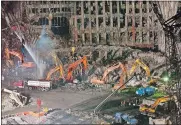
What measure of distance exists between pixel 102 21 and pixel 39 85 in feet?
9.32

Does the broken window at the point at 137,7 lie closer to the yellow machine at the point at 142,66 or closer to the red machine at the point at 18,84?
the yellow machine at the point at 142,66

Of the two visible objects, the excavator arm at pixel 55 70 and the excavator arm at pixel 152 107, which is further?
the excavator arm at pixel 55 70

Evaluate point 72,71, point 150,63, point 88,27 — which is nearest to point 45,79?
point 72,71

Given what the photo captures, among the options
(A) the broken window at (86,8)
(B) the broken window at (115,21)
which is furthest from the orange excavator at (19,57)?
(B) the broken window at (115,21)

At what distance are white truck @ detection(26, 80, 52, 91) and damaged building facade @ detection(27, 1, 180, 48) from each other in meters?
1.63

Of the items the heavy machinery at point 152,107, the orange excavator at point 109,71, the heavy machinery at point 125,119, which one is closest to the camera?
the heavy machinery at point 125,119

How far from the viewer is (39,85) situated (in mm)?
12414

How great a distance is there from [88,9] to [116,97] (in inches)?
118

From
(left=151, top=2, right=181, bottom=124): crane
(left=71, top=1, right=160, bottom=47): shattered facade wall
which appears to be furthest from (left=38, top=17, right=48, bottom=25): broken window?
(left=151, top=2, right=181, bottom=124): crane

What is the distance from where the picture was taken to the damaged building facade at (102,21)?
1317 cm

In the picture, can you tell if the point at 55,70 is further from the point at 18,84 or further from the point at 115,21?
the point at 115,21

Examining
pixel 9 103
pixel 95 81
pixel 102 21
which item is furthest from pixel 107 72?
pixel 9 103

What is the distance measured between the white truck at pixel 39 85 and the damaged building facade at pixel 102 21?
64.2 inches

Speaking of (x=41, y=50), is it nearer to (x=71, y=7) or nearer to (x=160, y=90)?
(x=71, y=7)
